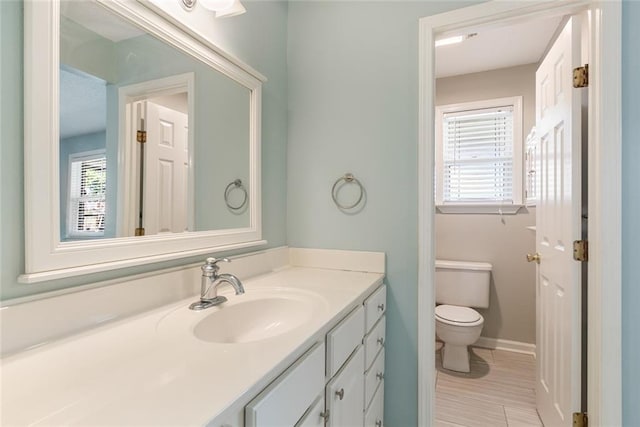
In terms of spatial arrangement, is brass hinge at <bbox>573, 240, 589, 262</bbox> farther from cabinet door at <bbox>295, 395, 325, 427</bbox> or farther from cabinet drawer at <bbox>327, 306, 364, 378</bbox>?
cabinet door at <bbox>295, 395, 325, 427</bbox>

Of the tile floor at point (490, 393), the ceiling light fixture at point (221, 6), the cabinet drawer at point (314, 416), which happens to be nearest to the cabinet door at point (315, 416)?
the cabinet drawer at point (314, 416)

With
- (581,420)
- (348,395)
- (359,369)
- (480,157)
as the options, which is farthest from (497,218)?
(348,395)

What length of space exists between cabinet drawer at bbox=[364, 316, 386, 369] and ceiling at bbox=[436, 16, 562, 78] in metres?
1.89

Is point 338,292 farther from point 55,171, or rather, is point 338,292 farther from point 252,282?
point 55,171

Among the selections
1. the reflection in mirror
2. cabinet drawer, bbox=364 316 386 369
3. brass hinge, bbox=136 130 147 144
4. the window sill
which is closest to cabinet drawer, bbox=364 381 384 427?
cabinet drawer, bbox=364 316 386 369

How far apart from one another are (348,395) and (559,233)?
1.24m

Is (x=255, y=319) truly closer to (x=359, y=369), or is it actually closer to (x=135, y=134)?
(x=359, y=369)

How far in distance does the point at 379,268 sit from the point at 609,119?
3.56ft

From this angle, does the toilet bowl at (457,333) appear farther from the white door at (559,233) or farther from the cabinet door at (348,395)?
the cabinet door at (348,395)

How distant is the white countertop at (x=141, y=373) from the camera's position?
1.47 ft

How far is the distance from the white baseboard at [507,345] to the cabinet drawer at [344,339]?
6.69 feet

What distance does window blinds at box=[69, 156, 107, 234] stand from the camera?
786 mm

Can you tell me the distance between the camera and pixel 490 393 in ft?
6.44
